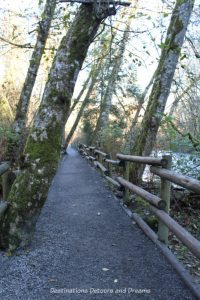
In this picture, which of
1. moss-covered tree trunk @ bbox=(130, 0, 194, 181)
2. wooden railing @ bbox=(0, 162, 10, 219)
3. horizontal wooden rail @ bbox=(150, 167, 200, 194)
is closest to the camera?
horizontal wooden rail @ bbox=(150, 167, 200, 194)

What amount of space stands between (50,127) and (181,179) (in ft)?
5.84

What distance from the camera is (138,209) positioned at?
6910 mm

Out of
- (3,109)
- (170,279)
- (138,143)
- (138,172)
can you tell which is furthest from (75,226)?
(3,109)

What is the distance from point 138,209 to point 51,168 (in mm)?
2700

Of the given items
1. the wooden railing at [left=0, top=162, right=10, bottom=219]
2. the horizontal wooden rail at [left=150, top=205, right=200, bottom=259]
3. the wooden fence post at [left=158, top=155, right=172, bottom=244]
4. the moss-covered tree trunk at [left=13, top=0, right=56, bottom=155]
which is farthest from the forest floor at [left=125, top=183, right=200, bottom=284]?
the moss-covered tree trunk at [left=13, top=0, right=56, bottom=155]

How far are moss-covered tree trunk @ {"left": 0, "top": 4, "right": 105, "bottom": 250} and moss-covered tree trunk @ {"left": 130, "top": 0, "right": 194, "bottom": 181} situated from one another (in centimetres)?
447

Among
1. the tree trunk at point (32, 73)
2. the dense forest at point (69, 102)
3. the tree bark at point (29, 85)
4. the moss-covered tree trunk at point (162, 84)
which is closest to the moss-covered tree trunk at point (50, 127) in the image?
the dense forest at point (69, 102)

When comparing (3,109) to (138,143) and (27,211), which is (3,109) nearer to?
(138,143)

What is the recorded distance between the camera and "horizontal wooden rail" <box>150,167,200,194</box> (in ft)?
11.8

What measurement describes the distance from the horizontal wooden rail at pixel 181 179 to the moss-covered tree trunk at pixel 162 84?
416cm

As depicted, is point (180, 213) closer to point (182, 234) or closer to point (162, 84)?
point (162, 84)

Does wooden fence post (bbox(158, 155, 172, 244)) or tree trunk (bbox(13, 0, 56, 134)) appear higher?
tree trunk (bbox(13, 0, 56, 134))

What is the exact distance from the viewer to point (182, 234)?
3.79 meters

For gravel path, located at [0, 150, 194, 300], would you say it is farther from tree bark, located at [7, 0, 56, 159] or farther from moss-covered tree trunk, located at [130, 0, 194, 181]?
moss-covered tree trunk, located at [130, 0, 194, 181]
